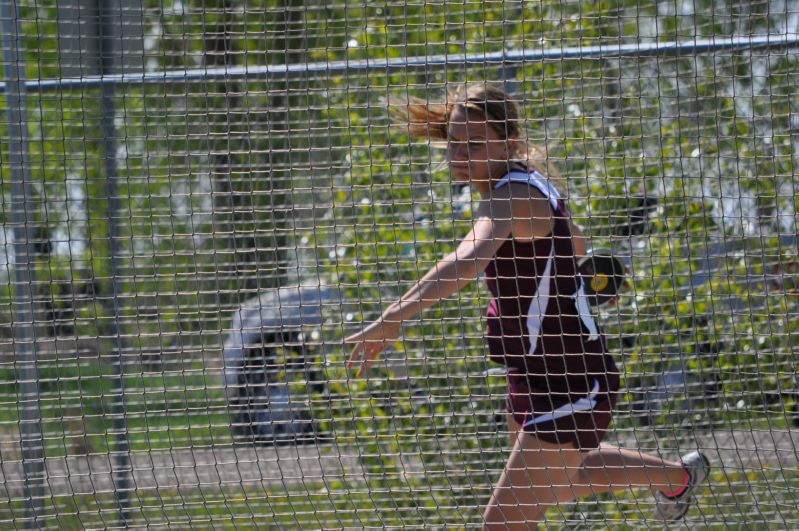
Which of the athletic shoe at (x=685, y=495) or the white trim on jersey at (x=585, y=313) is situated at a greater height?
the white trim on jersey at (x=585, y=313)

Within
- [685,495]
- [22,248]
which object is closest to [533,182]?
[685,495]

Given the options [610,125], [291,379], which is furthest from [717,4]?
[291,379]

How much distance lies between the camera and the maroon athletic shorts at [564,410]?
295 centimetres

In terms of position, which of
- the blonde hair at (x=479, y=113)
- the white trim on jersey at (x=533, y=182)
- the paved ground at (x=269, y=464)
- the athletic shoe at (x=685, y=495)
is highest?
the blonde hair at (x=479, y=113)

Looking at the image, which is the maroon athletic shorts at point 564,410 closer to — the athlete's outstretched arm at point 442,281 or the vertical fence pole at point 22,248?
the athlete's outstretched arm at point 442,281

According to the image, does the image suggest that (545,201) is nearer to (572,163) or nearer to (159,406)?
(572,163)

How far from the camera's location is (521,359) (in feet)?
9.93

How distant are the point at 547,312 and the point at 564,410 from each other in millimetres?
301

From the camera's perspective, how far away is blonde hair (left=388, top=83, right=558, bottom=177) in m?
3.06

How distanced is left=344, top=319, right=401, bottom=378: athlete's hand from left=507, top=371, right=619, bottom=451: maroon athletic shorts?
506mm

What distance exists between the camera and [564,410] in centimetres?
296

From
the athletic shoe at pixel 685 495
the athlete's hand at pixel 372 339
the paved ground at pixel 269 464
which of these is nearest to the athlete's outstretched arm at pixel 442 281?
the athlete's hand at pixel 372 339

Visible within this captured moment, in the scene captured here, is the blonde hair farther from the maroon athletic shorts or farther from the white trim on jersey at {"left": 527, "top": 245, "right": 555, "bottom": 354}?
the maroon athletic shorts

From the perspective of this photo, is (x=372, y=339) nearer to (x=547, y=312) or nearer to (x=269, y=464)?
(x=547, y=312)
